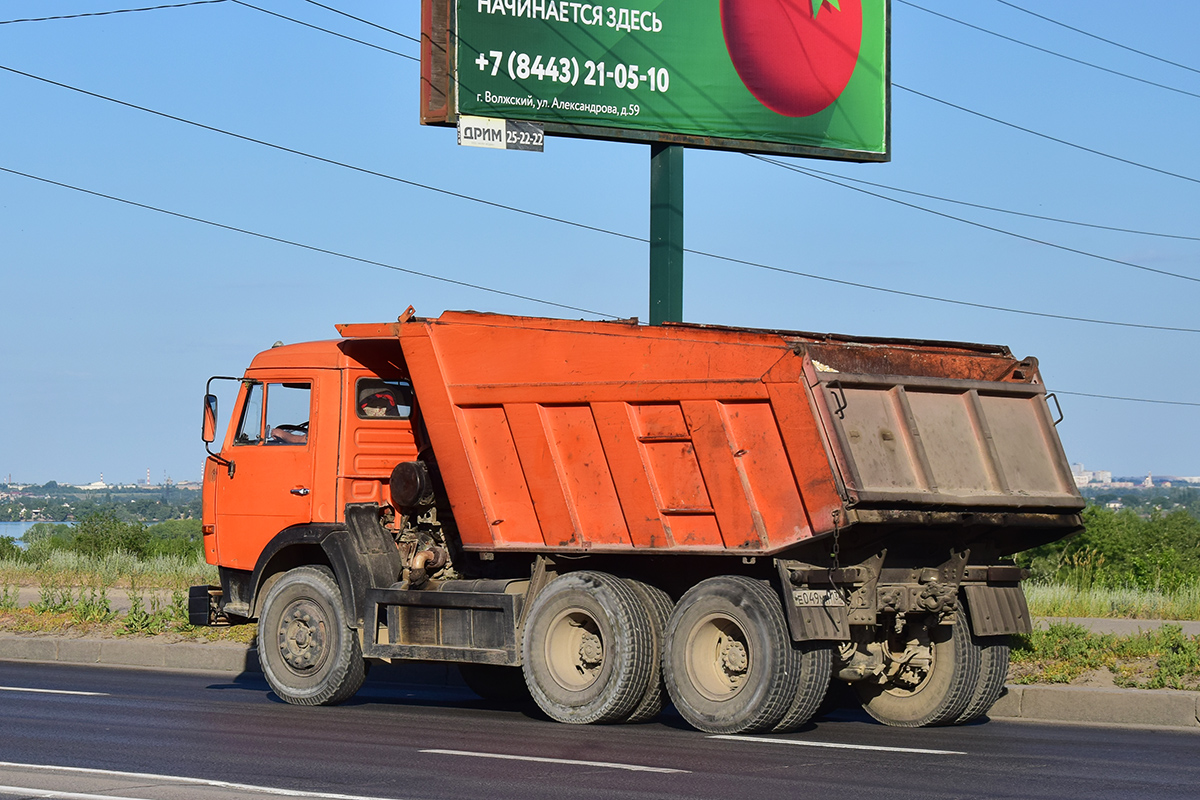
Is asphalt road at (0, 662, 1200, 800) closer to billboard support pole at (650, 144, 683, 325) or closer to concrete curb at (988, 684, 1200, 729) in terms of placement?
concrete curb at (988, 684, 1200, 729)

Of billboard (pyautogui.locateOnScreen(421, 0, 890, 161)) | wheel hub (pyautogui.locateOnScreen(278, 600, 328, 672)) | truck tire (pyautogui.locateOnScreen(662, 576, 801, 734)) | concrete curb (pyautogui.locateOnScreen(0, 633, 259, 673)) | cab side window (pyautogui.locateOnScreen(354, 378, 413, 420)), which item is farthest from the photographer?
billboard (pyautogui.locateOnScreen(421, 0, 890, 161))

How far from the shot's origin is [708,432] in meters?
9.90

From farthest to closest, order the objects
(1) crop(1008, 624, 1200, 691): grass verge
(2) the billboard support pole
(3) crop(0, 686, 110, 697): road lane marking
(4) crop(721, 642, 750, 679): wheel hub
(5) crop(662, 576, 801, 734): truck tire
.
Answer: (2) the billboard support pole
(3) crop(0, 686, 110, 697): road lane marking
(1) crop(1008, 624, 1200, 691): grass verge
(4) crop(721, 642, 750, 679): wheel hub
(5) crop(662, 576, 801, 734): truck tire

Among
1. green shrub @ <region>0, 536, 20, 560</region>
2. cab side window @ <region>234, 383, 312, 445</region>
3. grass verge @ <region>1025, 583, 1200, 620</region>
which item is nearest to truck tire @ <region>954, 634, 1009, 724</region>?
grass verge @ <region>1025, 583, 1200, 620</region>

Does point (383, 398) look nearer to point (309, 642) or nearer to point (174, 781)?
point (309, 642)

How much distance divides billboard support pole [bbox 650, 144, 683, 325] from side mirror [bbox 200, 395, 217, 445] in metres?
5.46

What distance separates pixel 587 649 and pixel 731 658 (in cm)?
121

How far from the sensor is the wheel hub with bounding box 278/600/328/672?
11.9 metres

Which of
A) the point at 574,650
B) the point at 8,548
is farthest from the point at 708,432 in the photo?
the point at 8,548

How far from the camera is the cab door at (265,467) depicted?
12.4m

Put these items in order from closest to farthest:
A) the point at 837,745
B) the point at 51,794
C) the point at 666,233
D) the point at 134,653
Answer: the point at 51,794 → the point at 837,745 → the point at 134,653 → the point at 666,233

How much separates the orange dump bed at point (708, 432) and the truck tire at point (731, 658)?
0.34 meters

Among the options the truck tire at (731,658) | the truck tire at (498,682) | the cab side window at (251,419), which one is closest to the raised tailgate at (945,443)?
the truck tire at (731,658)

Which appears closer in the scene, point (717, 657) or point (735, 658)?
point (735, 658)
